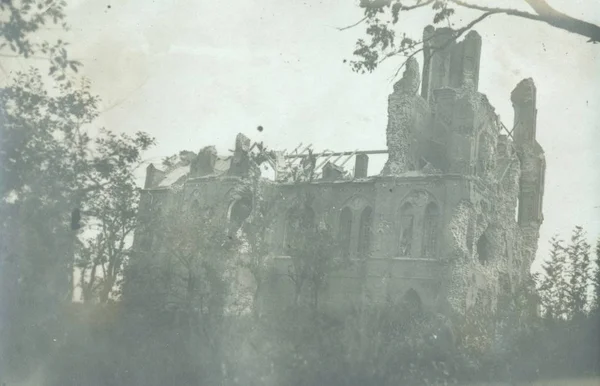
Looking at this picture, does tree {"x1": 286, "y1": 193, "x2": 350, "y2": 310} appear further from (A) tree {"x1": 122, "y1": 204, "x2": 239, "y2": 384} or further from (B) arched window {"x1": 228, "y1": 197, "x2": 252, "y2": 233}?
(A) tree {"x1": 122, "y1": 204, "x2": 239, "y2": 384}

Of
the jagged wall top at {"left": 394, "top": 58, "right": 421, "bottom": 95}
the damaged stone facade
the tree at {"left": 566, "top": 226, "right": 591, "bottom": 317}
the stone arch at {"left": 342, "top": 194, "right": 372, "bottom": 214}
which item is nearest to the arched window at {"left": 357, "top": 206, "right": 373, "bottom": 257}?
the damaged stone facade

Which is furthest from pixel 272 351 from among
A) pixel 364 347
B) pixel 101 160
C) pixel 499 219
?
pixel 499 219

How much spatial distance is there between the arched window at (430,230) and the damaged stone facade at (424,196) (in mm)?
30

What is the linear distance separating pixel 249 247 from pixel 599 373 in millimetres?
8346

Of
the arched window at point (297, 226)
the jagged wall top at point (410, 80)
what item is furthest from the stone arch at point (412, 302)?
the jagged wall top at point (410, 80)

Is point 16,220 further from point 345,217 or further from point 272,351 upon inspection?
point 345,217

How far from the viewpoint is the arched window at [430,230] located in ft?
56.6

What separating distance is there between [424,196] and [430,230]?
1040mm

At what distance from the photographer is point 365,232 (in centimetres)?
1853

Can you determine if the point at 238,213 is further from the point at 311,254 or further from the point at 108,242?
the point at 108,242

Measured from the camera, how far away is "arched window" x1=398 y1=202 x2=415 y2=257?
55.5ft

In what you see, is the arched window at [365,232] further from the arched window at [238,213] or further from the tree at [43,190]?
the tree at [43,190]

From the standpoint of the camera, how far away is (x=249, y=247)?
16.0 metres

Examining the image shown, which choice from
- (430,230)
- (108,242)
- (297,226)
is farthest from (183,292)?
(430,230)
